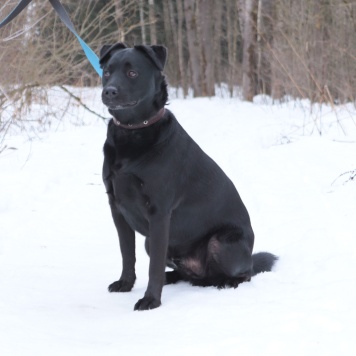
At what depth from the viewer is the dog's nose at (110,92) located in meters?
2.93

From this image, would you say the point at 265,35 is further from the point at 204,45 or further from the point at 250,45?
the point at 204,45

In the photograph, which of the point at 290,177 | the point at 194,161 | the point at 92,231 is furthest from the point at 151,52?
the point at 290,177

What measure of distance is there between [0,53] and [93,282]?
17.7ft

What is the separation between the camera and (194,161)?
3250 millimetres

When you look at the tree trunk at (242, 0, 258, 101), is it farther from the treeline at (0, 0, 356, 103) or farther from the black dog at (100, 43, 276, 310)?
the black dog at (100, 43, 276, 310)

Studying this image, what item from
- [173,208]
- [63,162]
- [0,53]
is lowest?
[63,162]

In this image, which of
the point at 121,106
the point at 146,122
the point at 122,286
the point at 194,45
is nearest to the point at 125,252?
the point at 122,286

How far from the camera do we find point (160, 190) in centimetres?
301

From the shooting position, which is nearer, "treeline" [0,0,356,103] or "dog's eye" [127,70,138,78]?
"dog's eye" [127,70,138,78]

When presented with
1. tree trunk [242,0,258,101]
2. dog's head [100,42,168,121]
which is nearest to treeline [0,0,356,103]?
tree trunk [242,0,258,101]

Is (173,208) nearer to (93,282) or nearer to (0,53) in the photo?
(93,282)

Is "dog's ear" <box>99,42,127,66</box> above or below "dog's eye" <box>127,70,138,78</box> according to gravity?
above

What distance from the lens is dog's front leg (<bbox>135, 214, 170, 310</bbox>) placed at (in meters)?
3.00

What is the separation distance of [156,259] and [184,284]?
538 millimetres
